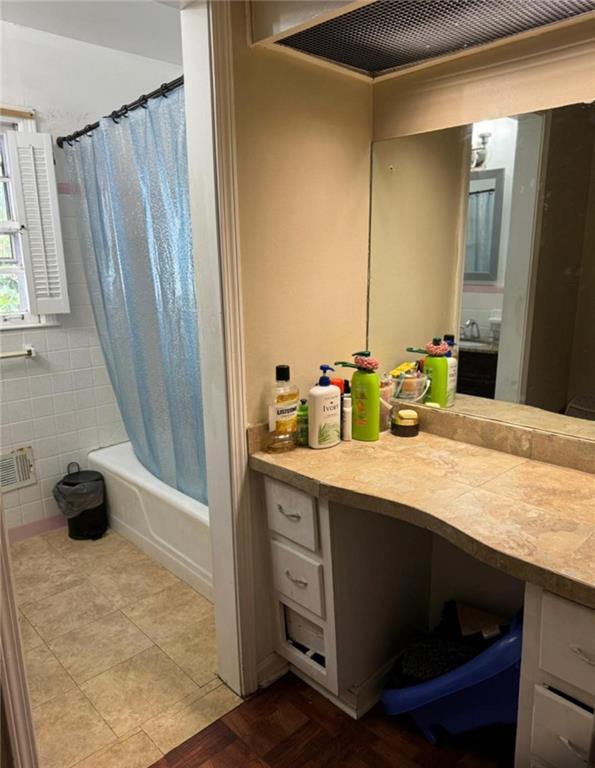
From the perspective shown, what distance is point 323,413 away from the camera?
5.17 feet

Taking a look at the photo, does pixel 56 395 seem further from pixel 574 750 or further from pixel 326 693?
pixel 574 750

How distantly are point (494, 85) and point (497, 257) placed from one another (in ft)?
1.51

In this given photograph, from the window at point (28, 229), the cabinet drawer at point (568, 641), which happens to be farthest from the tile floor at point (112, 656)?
the window at point (28, 229)

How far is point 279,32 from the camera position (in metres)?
1.29

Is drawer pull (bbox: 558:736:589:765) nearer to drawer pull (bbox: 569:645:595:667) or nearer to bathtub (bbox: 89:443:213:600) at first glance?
drawer pull (bbox: 569:645:595:667)

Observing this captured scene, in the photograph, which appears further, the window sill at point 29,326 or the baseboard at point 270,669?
the window sill at point 29,326

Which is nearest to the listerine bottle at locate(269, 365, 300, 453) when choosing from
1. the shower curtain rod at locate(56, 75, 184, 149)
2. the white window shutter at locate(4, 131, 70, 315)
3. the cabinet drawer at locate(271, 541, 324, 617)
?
the cabinet drawer at locate(271, 541, 324, 617)

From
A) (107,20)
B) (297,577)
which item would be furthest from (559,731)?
(107,20)

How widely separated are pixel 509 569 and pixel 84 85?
9.46ft

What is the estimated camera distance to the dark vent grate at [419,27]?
3.99 ft

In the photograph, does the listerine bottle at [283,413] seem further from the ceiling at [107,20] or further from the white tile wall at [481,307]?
the ceiling at [107,20]

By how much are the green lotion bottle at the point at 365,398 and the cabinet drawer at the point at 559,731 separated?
2.62 feet

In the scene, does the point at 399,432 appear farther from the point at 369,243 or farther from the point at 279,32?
the point at 279,32

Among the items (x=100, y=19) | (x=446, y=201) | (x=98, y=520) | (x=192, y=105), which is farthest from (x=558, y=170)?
(x=98, y=520)
